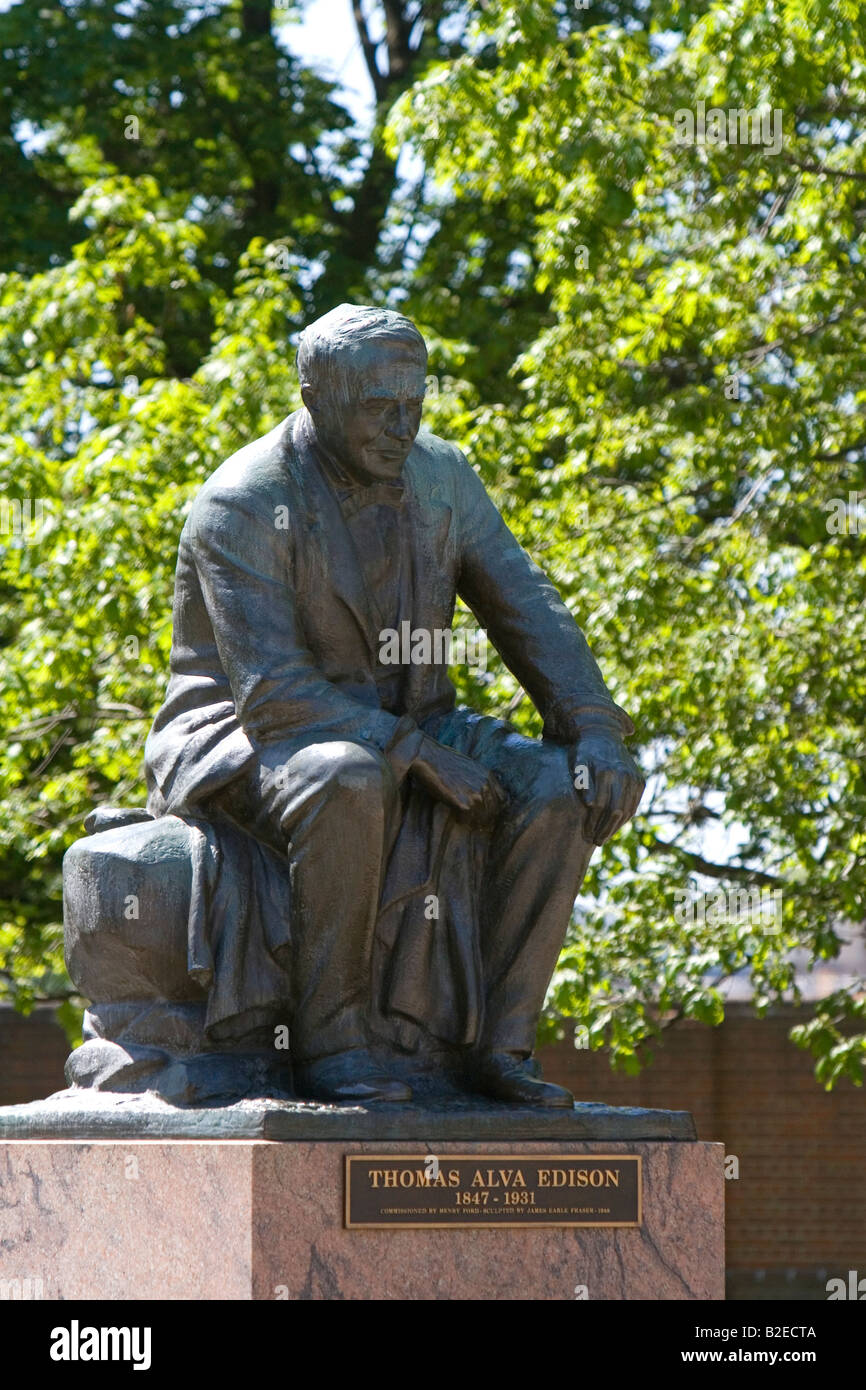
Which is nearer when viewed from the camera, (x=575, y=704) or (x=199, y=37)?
(x=575, y=704)

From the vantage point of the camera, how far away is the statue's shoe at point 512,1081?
6.12m

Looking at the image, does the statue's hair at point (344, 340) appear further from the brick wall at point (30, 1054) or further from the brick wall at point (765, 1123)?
the brick wall at point (30, 1054)

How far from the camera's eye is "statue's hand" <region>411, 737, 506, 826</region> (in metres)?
6.22

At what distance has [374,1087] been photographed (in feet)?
19.4

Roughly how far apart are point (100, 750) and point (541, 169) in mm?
3916

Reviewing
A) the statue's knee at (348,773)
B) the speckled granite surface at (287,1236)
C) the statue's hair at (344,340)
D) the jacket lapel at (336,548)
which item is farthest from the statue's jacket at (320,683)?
the speckled granite surface at (287,1236)

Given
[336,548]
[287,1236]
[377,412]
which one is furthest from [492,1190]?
[377,412]

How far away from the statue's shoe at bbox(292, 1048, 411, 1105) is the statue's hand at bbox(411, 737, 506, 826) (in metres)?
0.71

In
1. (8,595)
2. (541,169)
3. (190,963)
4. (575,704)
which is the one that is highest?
(541,169)

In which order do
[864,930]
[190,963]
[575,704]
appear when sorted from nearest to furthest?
1. [190,963]
2. [575,704]
3. [864,930]

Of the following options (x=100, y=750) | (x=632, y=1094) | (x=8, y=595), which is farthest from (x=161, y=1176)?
(x=632, y=1094)

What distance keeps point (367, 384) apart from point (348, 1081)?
190 centimetres

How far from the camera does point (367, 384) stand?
21.0ft
